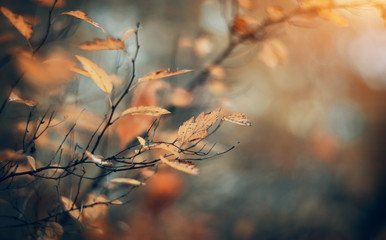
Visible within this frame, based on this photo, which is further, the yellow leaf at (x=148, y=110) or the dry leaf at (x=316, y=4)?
the dry leaf at (x=316, y=4)

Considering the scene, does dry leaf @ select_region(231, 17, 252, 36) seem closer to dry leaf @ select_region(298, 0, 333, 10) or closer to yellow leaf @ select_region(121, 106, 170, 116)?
dry leaf @ select_region(298, 0, 333, 10)

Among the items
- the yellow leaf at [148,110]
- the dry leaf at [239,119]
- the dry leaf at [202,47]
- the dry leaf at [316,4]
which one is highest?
the dry leaf at [316,4]

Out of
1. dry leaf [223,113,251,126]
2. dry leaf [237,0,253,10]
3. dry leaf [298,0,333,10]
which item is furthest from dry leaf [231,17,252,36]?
dry leaf [223,113,251,126]

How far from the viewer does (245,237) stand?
44.5 inches

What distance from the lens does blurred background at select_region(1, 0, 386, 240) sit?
91cm

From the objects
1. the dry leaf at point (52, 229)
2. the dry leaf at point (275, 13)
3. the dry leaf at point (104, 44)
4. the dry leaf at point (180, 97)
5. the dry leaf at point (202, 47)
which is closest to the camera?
the dry leaf at point (104, 44)

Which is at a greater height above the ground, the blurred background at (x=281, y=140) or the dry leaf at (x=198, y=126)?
the dry leaf at (x=198, y=126)

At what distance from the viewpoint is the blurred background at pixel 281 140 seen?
35.9 inches

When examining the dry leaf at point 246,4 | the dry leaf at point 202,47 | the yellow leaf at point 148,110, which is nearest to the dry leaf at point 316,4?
the dry leaf at point 246,4

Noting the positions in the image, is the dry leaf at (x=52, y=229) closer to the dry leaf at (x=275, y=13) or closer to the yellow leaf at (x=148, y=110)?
the yellow leaf at (x=148, y=110)

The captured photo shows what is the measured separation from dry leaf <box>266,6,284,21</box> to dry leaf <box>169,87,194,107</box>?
34cm

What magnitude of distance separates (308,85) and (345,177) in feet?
1.92

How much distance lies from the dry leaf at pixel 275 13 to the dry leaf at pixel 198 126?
40cm

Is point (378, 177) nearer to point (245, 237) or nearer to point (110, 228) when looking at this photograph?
point (245, 237)
